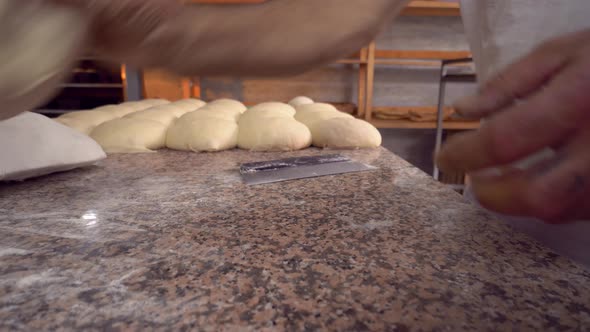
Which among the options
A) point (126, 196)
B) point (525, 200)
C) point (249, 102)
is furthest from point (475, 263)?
point (249, 102)

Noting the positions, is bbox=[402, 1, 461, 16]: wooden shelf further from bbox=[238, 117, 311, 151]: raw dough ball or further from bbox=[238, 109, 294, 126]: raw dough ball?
bbox=[238, 117, 311, 151]: raw dough ball

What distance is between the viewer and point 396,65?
372 centimetres

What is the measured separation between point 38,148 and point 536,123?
863 millimetres

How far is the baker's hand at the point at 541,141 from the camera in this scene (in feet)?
0.65

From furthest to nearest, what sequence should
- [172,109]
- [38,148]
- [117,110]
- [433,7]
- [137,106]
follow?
[433,7], [137,106], [117,110], [172,109], [38,148]

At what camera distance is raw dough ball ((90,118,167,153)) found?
3.61 ft

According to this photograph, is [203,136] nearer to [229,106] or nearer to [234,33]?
[229,106]

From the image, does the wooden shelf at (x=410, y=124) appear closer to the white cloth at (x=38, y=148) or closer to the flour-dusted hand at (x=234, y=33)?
the white cloth at (x=38, y=148)

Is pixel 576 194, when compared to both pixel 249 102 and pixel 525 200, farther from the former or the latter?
pixel 249 102

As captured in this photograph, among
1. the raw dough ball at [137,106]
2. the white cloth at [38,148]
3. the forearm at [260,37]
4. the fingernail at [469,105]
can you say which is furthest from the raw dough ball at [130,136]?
the fingernail at [469,105]

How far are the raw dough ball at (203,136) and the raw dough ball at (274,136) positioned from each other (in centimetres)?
4

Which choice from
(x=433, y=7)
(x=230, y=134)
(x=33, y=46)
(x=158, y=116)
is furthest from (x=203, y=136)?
(x=433, y=7)

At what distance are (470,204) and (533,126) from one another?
0.45 meters

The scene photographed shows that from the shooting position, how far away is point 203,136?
3.67ft
